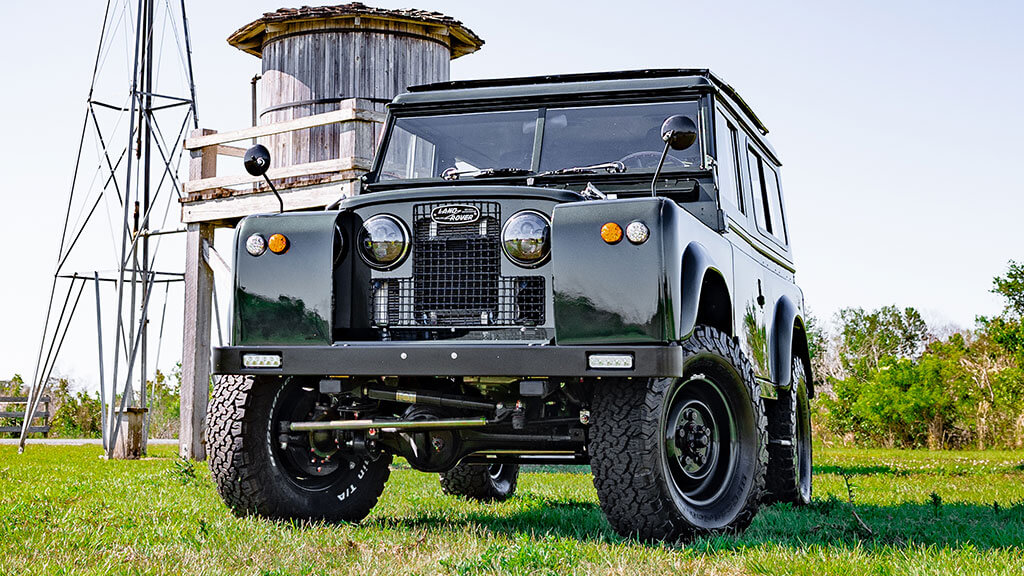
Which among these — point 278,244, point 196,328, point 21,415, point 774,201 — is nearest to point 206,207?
point 196,328

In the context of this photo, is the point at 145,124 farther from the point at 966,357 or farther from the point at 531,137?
the point at 966,357

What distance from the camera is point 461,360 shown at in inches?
201

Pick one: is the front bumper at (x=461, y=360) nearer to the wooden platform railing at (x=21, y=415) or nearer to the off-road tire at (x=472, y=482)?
the off-road tire at (x=472, y=482)

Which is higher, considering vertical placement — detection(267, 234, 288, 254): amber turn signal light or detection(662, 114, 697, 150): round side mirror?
detection(662, 114, 697, 150): round side mirror

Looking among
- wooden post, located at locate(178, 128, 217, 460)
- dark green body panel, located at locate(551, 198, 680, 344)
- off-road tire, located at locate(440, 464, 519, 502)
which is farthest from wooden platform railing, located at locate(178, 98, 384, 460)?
dark green body panel, located at locate(551, 198, 680, 344)

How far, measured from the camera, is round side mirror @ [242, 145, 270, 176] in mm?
6238

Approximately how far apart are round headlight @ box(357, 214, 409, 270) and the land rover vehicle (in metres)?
0.01

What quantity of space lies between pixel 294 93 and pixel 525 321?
11.1m

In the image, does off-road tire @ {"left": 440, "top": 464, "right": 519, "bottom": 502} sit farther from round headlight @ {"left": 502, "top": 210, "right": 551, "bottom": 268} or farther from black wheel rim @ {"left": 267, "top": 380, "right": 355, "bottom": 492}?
round headlight @ {"left": 502, "top": 210, "right": 551, "bottom": 268}

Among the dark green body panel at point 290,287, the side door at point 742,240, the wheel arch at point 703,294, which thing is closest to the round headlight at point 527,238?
the wheel arch at point 703,294

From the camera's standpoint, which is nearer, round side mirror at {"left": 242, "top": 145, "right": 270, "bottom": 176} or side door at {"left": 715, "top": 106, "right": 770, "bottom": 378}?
round side mirror at {"left": 242, "top": 145, "right": 270, "bottom": 176}

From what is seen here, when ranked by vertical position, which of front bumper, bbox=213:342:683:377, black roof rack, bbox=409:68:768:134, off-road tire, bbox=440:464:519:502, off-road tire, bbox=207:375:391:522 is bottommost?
off-road tire, bbox=440:464:519:502

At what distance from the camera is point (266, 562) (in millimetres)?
4500

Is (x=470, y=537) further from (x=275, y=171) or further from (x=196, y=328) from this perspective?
(x=196, y=328)
